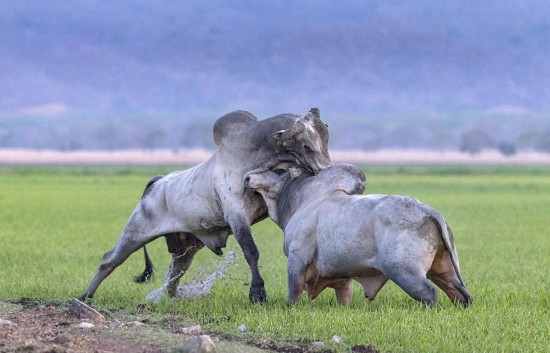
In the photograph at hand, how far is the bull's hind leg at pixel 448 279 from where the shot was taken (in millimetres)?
10984

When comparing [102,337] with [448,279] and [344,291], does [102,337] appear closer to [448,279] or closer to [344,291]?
[344,291]

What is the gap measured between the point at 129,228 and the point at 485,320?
4.28 meters

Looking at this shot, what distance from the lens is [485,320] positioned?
10.3 metres

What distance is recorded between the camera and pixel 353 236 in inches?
432

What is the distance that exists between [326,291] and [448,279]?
97.1 inches

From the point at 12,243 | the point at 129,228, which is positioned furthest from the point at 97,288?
the point at 12,243

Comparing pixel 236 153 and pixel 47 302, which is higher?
pixel 236 153

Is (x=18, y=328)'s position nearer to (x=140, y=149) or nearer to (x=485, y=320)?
(x=485, y=320)

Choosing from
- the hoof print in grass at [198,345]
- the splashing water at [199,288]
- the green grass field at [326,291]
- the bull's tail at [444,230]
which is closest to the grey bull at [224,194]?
the splashing water at [199,288]

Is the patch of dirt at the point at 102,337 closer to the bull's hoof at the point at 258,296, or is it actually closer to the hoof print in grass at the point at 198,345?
the hoof print in grass at the point at 198,345

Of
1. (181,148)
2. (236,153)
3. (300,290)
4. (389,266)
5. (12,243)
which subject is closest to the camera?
(389,266)

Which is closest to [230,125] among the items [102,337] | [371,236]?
[371,236]

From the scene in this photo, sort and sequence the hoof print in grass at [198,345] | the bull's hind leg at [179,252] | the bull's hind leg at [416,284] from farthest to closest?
1. the bull's hind leg at [179,252]
2. the bull's hind leg at [416,284]
3. the hoof print in grass at [198,345]

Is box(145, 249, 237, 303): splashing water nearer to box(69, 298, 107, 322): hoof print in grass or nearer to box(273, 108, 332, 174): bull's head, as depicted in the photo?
box(273, 108, 332, 174): bull's head
